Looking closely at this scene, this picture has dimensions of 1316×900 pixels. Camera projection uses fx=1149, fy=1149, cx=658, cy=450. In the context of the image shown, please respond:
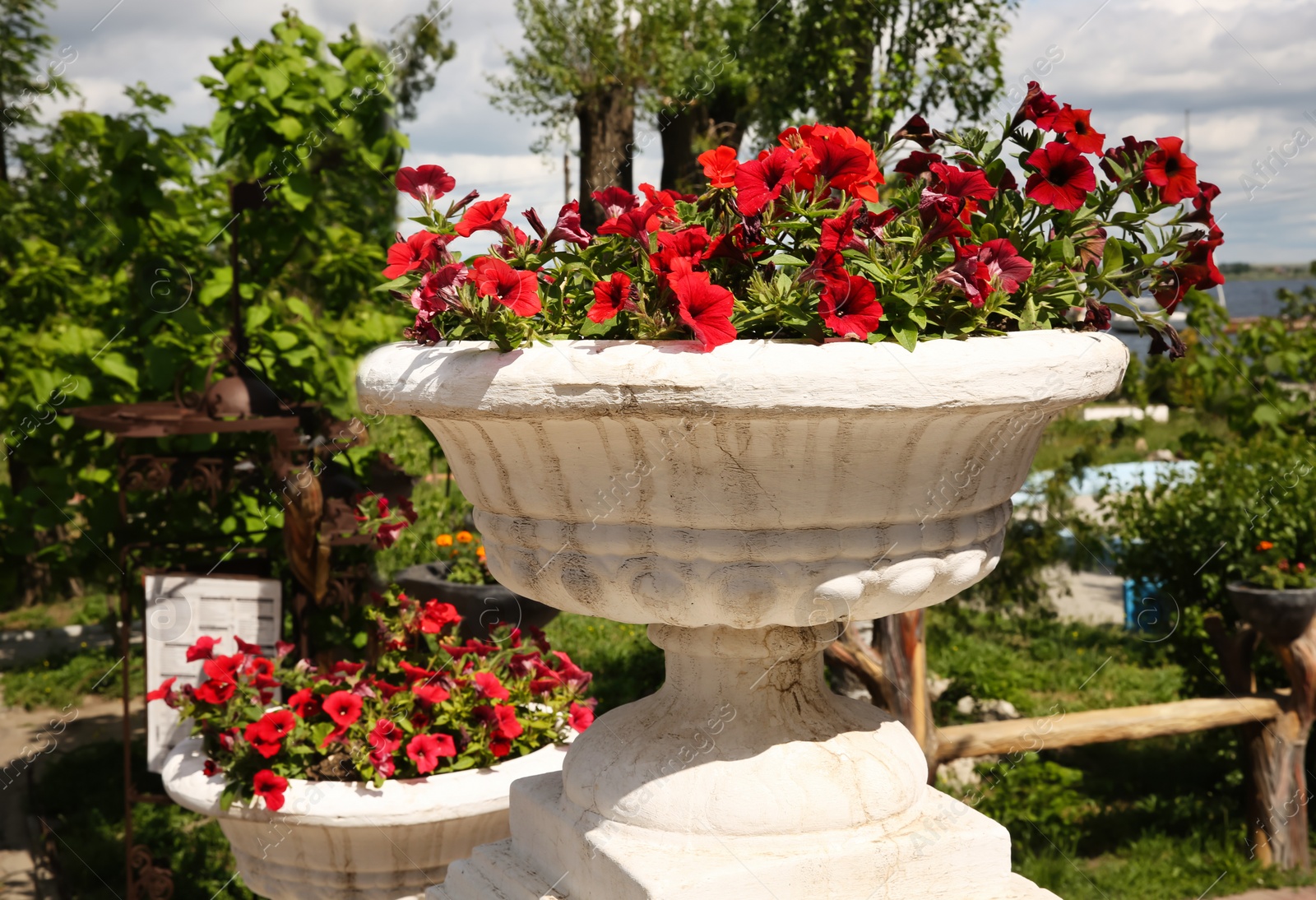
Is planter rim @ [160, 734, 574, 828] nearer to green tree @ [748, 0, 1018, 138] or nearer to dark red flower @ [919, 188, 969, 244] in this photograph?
dark red flower @ [919, 188, 969, 244]

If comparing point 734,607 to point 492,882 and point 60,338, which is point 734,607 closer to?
point 492,882

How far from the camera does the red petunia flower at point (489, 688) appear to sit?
2.94 metres

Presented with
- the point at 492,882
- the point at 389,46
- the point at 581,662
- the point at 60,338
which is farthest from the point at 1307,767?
the point at 60,338

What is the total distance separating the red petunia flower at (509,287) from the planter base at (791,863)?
0.85m

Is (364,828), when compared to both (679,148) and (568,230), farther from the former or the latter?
(679,148)

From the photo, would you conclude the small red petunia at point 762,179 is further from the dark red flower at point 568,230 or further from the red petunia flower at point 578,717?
the red petunia flower at point 578,717

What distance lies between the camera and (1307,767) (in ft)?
16.2

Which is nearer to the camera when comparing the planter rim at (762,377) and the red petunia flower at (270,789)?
the planter rim at (762,377)

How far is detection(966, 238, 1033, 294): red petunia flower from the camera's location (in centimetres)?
168

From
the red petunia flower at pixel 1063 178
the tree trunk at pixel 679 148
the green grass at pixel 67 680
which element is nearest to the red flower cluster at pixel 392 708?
the red petunia flower at pixel 1063 178

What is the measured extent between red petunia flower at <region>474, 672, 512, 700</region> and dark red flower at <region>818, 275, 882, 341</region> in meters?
1.70

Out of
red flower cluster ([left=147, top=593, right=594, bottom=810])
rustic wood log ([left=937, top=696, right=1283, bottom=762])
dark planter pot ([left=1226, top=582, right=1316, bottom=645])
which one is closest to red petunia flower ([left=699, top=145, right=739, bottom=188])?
red flower cluster ([left=147, top=593, right=594, bottom=810])

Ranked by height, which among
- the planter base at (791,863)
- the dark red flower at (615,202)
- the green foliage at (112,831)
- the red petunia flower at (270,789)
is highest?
the dark red flower at (615,202)

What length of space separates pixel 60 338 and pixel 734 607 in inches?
147
